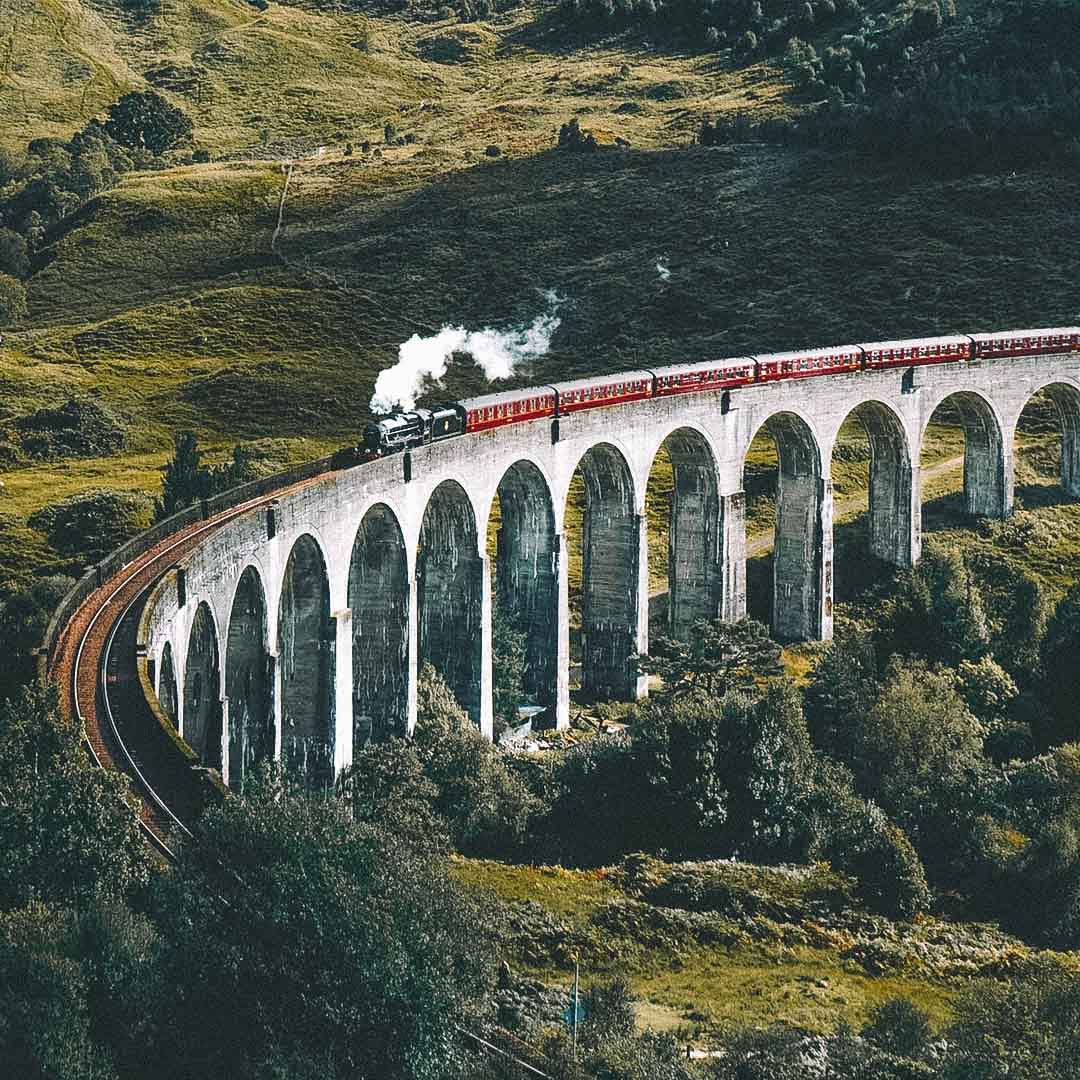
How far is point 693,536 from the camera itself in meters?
71.1

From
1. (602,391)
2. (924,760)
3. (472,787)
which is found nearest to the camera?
(472,787)

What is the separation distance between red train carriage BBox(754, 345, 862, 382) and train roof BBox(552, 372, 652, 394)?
588 centimetres

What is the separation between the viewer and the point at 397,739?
5547cm

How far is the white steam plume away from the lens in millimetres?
104375

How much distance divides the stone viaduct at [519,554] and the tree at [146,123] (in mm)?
92965

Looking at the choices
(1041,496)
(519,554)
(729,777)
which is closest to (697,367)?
(519,554)

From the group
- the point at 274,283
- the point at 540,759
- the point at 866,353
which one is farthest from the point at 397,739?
the point at 274,283

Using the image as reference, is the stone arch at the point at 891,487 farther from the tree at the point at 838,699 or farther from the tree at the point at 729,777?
the tree at the point at 729,777

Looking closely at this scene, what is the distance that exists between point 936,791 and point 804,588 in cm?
1842

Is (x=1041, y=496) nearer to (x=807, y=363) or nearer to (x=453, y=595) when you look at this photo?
(x=807, y=363)

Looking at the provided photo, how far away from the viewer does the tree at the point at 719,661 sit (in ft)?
A: 206

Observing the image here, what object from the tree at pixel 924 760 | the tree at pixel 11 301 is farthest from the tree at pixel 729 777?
the tree at pixel 11 301

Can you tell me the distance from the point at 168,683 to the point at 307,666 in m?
7.44

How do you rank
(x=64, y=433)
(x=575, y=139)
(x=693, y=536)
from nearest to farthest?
(x=693, y=536) < (x=64, y=433) < (x=575, y=139)
